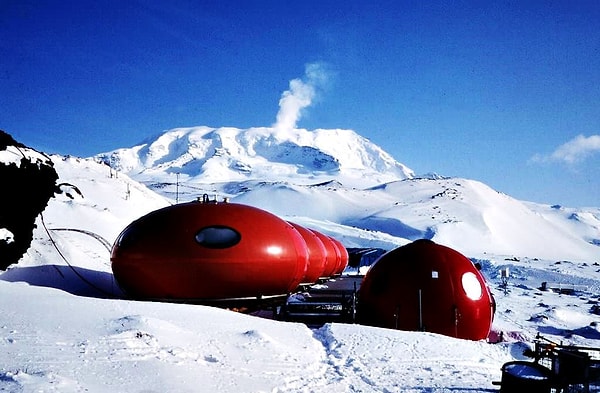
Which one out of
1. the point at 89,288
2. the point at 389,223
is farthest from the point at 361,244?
the point at 89,288

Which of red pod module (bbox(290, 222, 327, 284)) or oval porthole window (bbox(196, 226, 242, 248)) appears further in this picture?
red pod module (bbox(290, 222, 327, 284))

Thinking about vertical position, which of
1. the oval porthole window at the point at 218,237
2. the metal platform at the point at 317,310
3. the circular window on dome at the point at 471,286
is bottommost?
the metal platform at the point at 317,310

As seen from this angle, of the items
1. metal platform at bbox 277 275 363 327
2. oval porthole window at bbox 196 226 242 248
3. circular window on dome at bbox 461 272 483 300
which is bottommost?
metal platform at bbox 277 275 363 327

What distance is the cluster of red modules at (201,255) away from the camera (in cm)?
1348

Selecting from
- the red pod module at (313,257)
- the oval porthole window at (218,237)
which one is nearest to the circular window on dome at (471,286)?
the oval porthole window at (218,237)

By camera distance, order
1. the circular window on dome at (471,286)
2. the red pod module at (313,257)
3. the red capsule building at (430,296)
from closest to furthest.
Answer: the red capsule building at (430,296) < the circular window on dome at (471,286) < the red pod module at (313,257)

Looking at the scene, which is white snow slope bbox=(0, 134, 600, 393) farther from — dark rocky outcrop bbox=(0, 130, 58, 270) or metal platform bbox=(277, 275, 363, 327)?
metal platform bbox=(277, 275, 363, 327)

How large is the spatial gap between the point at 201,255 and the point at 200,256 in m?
0.04

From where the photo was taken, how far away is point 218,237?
45.0 ft

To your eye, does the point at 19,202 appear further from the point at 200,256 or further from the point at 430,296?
the point at 430,296

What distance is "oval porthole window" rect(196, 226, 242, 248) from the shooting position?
44.6 feet

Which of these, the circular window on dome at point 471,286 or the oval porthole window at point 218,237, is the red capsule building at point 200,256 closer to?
the oval porthole window at point 218,237

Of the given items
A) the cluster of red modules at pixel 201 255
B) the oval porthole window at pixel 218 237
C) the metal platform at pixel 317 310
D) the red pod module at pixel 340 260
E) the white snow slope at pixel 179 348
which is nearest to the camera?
the white snow slope at pixel 179 348

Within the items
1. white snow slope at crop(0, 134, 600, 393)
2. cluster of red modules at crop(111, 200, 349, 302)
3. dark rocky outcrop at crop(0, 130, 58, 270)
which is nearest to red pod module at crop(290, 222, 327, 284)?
cluster of red modules at crop(111, 200, 349, 302)
